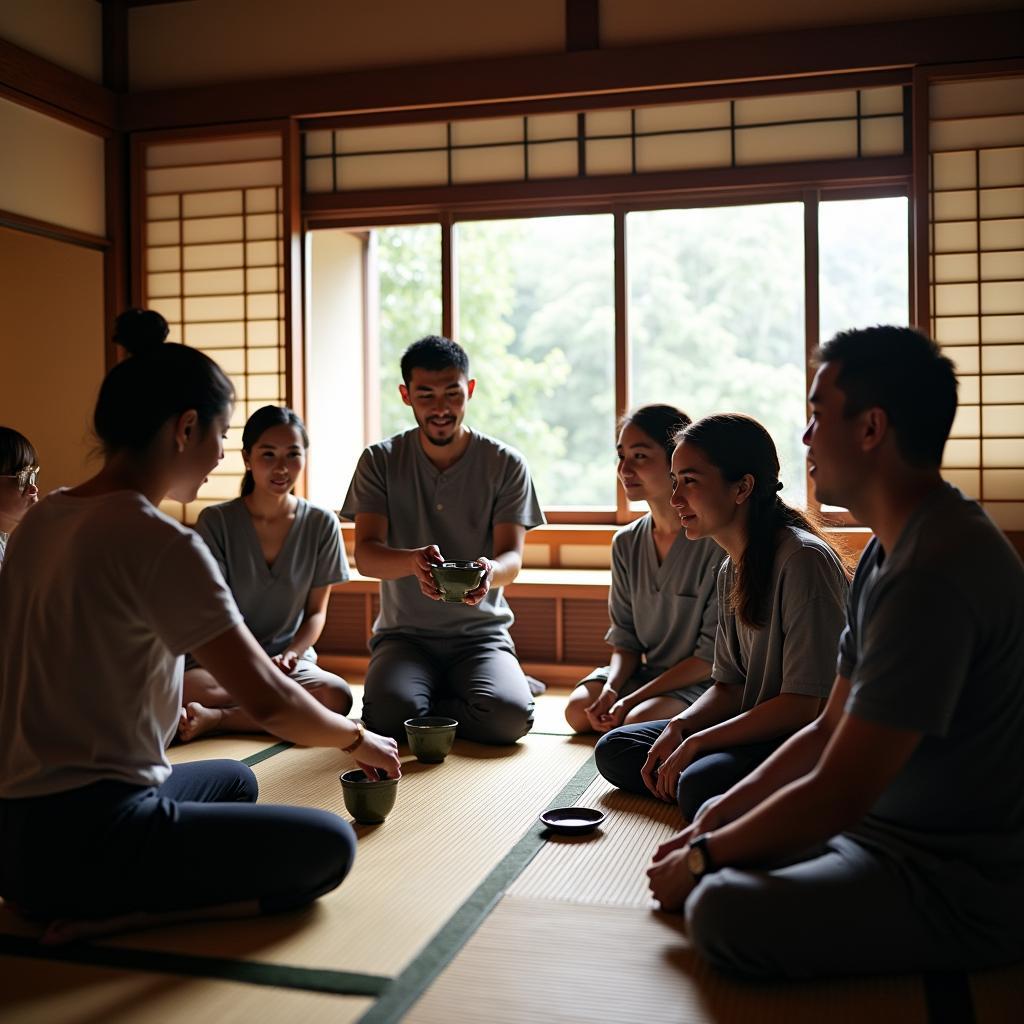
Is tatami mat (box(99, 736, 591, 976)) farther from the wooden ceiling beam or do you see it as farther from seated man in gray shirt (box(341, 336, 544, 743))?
the wooden ceiling beam

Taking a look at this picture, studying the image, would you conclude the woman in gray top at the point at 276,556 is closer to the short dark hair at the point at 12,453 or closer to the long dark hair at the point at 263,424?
the long dark hair at the point at 263,424

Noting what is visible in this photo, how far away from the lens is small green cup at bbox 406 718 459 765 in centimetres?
326

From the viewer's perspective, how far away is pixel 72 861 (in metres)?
1.95

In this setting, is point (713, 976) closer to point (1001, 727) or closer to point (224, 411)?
point (1001, 727)

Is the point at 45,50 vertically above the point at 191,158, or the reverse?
the point at 45,50

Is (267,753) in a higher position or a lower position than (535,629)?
lower

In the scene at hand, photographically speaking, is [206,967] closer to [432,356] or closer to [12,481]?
[12,481]

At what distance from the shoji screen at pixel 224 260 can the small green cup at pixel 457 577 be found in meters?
2.46

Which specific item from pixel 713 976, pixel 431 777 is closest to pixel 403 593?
pixel 431 777

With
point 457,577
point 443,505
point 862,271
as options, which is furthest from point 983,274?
point 862,271

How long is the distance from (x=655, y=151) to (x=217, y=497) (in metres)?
2.71

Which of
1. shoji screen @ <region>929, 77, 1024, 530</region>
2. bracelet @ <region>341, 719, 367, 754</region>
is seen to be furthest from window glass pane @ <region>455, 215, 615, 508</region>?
bracelet @ <region>341, 719, 367, 754</region>

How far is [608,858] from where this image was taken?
8.10 ft

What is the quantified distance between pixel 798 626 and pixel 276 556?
2099mm
